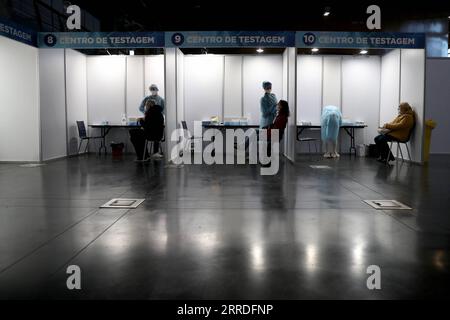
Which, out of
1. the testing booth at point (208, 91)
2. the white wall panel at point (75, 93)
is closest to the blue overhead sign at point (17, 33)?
the testing booth at point (208, 91)

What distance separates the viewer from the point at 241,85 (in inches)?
465

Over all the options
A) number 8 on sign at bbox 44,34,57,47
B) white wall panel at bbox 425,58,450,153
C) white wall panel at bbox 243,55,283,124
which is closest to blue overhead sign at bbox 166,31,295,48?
number 8 on sign at bbox 44,34,57,47

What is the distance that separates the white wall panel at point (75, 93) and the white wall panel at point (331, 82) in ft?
23.0

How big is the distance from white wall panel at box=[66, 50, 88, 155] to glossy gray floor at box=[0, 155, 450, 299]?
4760mm

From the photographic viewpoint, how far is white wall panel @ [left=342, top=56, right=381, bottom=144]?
11.8 metres

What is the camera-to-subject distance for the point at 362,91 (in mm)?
11852

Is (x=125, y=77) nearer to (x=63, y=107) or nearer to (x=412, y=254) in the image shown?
(x=63, y=107)

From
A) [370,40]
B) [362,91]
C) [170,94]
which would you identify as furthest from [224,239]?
[362,91]

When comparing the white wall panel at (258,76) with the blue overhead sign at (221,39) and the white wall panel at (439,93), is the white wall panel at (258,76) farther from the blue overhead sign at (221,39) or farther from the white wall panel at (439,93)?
the white wall panel at (439,93)

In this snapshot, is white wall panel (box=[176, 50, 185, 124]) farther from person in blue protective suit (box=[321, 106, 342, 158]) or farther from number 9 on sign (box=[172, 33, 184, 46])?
person in blue protective suit (box=[321, 106, 342, 158])

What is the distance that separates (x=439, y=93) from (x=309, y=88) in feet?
12.0

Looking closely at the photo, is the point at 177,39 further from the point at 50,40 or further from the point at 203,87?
the point at 203,87
